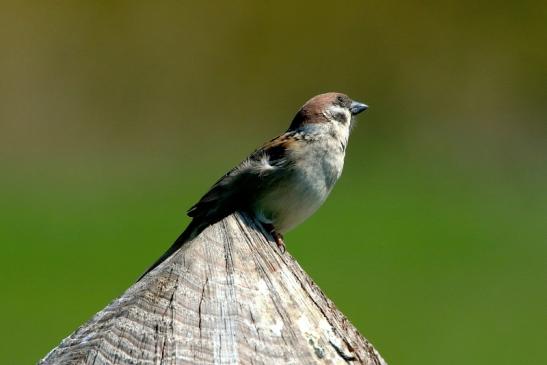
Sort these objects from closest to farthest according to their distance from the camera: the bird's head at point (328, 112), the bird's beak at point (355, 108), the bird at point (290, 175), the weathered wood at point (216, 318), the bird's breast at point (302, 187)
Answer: the weathered wood at point (216, 318) < the bird at point (290, 175) < the bird's breast at point (302, 187) < the bird's head at point (328, 112) < the bird's beak at point (355, 108)

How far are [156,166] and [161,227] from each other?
2.01 metres

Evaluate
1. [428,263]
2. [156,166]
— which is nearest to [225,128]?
[156,166]

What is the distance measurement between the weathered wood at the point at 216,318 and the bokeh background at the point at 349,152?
6184 mm

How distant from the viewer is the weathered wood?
6.25ft

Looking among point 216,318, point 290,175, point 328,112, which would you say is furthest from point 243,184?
point 216,318

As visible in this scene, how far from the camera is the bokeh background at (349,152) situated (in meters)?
10.0

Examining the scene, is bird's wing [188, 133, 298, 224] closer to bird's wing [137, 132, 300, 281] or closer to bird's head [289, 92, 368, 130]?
bird's wing [137, 132, 300, 281]

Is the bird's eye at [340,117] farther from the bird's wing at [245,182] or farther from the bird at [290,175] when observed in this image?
the bird's wing at [245,182]

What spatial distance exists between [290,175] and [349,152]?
937 centimetres

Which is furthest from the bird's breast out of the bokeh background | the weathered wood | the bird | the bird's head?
the bokeh background

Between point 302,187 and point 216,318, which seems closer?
point 216,318

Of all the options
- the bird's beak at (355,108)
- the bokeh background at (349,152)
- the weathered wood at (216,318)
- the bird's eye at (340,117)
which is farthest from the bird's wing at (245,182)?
the bokeh background at (349,152)

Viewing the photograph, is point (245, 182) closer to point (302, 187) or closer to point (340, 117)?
point (302, 187)

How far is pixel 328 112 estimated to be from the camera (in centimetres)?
435
